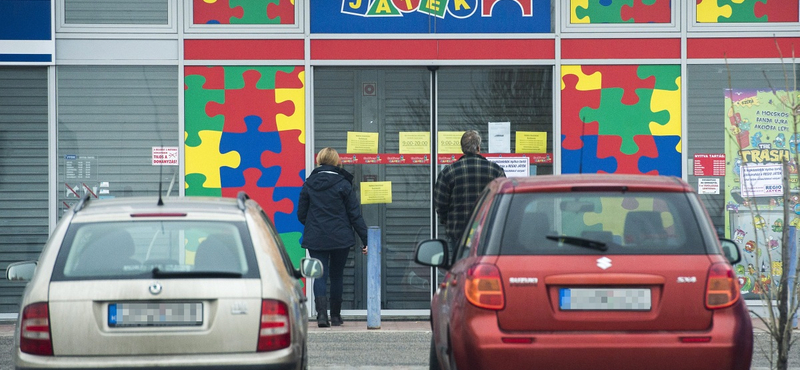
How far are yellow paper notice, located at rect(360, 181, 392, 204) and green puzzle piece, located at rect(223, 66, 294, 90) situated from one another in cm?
148

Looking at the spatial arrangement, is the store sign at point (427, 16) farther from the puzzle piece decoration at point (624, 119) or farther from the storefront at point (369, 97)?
the puzzle piece decoration at point (624, 119)

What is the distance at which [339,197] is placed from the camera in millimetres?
10555

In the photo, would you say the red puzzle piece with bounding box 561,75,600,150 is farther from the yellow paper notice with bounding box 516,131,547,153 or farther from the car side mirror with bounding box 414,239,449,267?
the car side mirror with bounding box 414,239,449,267

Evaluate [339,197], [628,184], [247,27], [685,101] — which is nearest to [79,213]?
[628,184]

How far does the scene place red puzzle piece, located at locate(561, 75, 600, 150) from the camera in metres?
11.3

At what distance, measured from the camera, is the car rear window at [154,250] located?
5301 mm

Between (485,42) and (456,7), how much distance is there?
0.50 m

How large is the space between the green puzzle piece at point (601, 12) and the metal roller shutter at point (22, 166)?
5852 millimetres

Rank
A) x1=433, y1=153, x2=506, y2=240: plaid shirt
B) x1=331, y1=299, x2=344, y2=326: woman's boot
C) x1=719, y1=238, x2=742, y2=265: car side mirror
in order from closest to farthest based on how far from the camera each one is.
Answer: x1=719, y1=238, x2=742, y2=265: car side mirror
x1=433, y1=153, x2=506, y2=240: plaid shirt
x1=331, y1=299, x2=344, y2=326: woman's boot

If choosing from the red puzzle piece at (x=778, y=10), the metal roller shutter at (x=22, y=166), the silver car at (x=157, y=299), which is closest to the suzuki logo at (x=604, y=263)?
the silver car at (x=157, y=299)

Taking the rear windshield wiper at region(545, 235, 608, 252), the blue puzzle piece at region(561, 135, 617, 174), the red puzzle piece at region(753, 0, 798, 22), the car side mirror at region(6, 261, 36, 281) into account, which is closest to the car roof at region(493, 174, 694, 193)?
the rear windshield wiper at region(545, 235, 608, 252)

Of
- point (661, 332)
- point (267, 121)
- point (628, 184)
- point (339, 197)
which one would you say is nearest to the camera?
point (661, 332)

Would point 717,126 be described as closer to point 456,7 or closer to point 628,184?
point 456,7

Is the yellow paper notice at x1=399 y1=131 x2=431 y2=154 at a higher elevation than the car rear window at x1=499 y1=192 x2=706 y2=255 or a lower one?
higher
